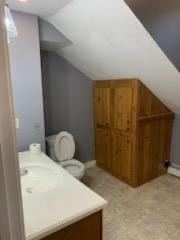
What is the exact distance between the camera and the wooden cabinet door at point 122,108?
2700 mm

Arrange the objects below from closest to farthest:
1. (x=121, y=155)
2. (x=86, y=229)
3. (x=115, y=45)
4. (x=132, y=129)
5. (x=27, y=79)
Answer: (x=86, y=229)
(x=115, y=45)
(x=27, y=79)
(x=132, y=129)
(x=121, y=155)

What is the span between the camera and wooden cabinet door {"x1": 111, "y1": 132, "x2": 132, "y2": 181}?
112 inches

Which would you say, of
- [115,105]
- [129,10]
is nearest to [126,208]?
[115,105]

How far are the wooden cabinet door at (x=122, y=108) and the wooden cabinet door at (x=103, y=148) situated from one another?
1.02 feet

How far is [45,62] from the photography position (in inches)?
115

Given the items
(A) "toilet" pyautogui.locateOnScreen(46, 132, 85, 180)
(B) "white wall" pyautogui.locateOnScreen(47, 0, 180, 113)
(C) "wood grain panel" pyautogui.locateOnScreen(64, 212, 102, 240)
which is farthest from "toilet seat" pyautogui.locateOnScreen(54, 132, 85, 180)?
(C) "wood grain panel" pyautogui.locateOnScreen(64, 212, 102, 240)

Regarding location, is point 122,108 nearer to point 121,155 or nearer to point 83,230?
point 121,155

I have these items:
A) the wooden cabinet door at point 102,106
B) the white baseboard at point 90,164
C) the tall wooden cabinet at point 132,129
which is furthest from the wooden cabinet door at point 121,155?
the white baseboard at point 90,164

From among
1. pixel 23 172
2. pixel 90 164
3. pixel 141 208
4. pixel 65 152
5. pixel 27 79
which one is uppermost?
pixel 27 79

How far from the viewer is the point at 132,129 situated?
8.87 ft

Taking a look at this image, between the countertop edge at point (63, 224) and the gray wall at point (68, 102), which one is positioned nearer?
the countertop edge at point (63, 224)

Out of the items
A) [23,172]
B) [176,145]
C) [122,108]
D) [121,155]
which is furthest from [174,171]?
[23,172]

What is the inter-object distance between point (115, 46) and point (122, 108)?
939 millimetres

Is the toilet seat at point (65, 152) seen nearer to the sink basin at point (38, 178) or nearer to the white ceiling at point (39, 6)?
the sink basin at point (38, 178)
